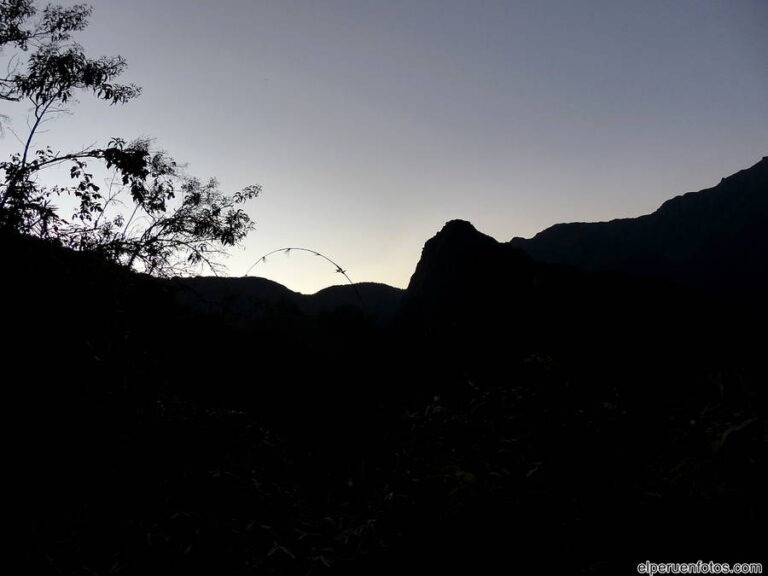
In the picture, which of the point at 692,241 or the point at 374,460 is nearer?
the point at 374,460

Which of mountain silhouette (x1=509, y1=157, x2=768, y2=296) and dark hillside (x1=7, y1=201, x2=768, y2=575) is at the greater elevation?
mountain silhouette (x1=509, y1=157, x2=768, y2=296)

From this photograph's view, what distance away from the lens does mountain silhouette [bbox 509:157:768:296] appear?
80000mm

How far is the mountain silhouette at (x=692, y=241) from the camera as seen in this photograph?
3150 inches

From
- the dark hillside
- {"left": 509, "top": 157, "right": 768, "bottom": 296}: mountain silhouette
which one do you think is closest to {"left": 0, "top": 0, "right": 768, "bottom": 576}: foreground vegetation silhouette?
the dark hillside

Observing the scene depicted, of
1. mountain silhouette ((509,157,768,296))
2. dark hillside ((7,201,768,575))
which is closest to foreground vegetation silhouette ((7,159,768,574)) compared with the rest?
dark hillside ((7,201,768,575))

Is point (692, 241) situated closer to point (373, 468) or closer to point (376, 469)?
point (373, 468)

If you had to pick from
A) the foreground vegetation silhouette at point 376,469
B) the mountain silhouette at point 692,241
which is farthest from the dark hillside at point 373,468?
the mountain silhouette at point 692,241

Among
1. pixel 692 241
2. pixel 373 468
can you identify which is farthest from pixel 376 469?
pixel 692 241

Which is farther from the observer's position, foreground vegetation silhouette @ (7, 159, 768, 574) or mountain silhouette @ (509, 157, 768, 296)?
mountain silhouette @ (509, 157, 768, 296)

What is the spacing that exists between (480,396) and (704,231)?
4315 inches

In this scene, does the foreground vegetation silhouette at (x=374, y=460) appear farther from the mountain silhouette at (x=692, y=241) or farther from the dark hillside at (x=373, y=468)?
the mountain silhouette at (x=692, y=241)

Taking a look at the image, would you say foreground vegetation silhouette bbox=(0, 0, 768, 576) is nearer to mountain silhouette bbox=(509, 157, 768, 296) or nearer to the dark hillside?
the dark hillside

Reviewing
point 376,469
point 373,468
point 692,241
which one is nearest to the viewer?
point 376,469

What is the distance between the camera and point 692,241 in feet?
293
